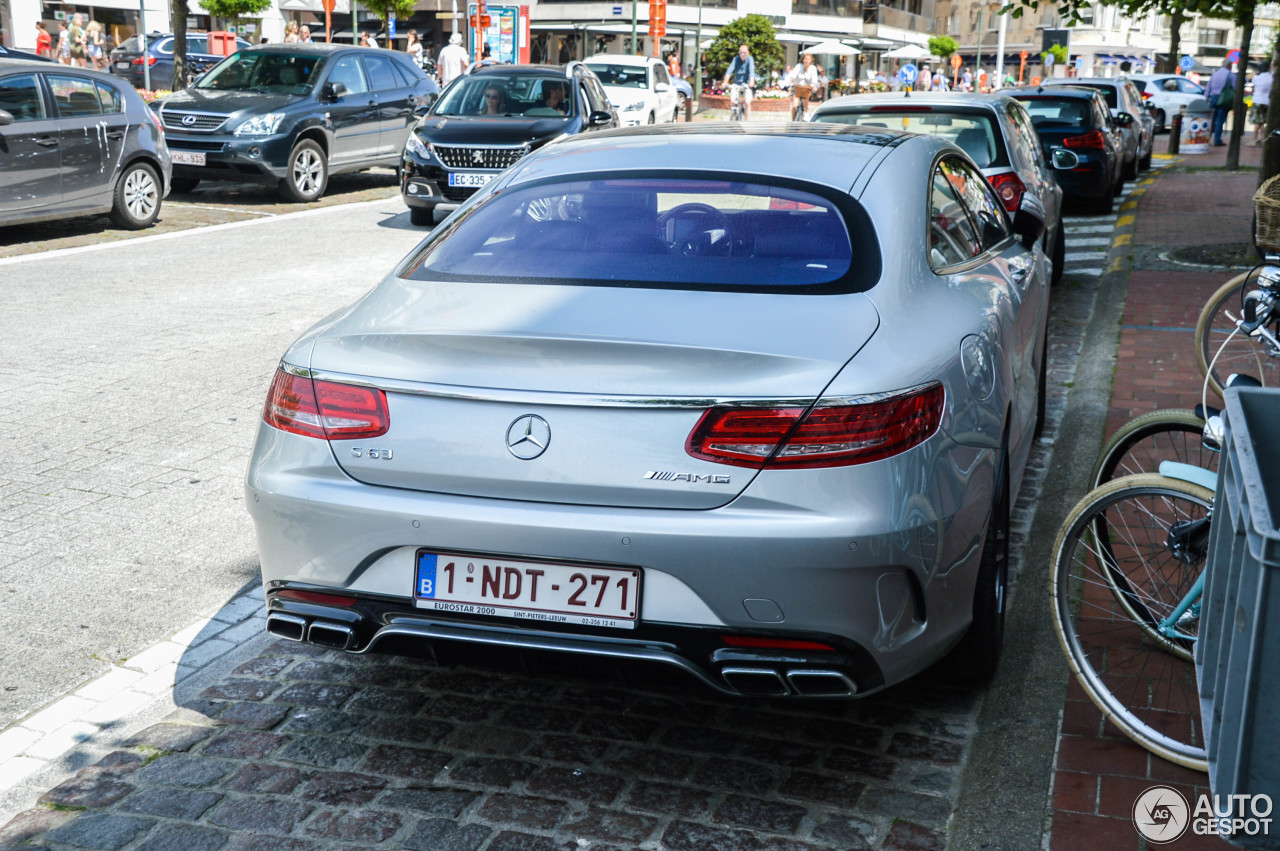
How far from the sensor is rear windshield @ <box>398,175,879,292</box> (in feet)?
11.2

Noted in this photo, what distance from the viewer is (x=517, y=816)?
10.2ft

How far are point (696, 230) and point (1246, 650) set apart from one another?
Answer: 209 cm

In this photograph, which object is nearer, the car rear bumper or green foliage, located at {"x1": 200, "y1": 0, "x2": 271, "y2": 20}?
the car rear bumper

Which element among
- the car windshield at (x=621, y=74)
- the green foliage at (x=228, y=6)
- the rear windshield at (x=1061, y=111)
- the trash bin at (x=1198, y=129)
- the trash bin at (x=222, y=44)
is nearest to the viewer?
the rear windshield at (x=1061, y=111)

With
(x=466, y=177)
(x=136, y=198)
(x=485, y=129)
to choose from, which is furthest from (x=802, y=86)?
(x=136, y=198)

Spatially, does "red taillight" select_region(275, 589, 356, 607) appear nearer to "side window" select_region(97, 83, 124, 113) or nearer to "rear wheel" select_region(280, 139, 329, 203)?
"side window" select_region(97, 83, 124, 113)

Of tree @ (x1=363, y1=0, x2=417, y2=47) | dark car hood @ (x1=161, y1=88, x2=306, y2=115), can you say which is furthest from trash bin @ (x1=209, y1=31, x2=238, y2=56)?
dark car hood @ (x1=161, y1=88, x2=306, y2=115)

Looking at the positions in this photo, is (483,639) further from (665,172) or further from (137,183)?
(137,183)

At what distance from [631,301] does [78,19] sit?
1440 inches

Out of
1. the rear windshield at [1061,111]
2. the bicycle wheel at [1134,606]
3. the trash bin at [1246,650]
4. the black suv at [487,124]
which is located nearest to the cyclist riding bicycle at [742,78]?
the rear windshield at [1061,111]

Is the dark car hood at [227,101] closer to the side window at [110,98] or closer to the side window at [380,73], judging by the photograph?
the side window at [380,73]

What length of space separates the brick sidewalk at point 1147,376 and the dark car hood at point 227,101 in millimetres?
9530

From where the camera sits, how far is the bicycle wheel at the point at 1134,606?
11.0 ft

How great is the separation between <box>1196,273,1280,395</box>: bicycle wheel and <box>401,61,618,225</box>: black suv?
7.88 meters
